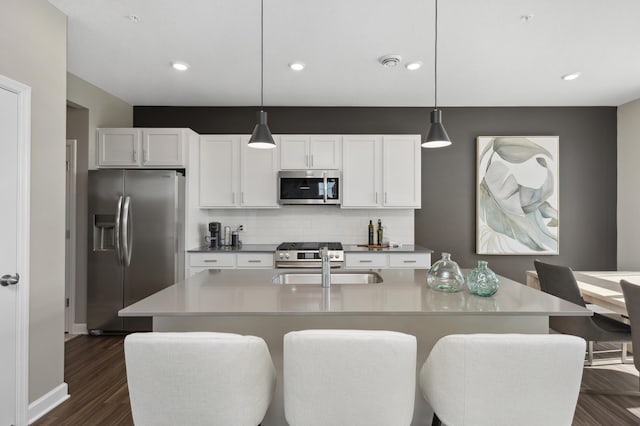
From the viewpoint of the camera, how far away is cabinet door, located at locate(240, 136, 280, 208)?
432 centimetres

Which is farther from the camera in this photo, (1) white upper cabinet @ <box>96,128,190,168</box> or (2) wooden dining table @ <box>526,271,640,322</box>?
(1) white upper cabinet @ <box>96,128,190,168</box>

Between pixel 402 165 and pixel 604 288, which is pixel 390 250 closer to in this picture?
pixel 402 165

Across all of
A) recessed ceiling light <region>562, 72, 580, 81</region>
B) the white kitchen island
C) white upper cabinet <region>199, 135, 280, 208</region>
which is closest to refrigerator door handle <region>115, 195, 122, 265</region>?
white upper cabinet <region>199, 135, 280, 208</region>

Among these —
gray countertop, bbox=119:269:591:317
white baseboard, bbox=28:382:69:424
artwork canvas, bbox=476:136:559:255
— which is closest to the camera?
gray countertop, bbox=119:269:591:317

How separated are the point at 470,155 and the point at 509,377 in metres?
3.77

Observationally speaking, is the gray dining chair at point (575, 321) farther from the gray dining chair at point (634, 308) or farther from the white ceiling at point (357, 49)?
the white ceiling at point (357, 49)

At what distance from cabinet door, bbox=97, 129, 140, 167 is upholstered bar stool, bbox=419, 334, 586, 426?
150 inches

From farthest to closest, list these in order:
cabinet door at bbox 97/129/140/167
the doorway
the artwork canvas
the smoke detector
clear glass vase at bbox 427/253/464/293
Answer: the artwork canvas < cabinet door at bbox 97/129/140/167 < the doorway < the smoke detector < clear glass vase at bbox 427/253/464/293

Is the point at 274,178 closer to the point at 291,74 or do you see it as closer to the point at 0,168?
the point at 291,74

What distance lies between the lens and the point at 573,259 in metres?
4.57

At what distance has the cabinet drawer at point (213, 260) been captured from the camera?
4004 millimetres

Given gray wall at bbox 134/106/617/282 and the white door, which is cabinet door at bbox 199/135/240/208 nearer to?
gray wall at bbox 134/106/617/282

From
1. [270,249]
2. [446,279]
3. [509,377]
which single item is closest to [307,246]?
[270,249]

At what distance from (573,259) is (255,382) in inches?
186
